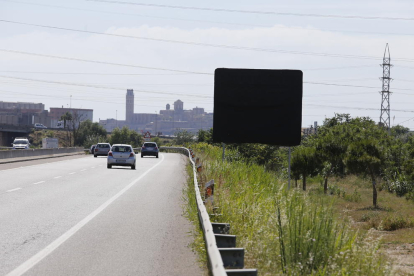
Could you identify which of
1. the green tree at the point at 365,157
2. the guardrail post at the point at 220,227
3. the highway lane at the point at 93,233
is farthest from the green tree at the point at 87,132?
the guardrail post at the point at 220,227

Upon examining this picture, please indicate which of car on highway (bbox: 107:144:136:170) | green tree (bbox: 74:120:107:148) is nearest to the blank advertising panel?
car on highway (bbox: 107:144:136:170)

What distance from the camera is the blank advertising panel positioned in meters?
21.4

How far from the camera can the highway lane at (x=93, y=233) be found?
8609 millimetres

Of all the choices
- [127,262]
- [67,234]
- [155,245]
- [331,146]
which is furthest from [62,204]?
[331,146]

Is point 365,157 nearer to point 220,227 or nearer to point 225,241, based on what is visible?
point 220,227

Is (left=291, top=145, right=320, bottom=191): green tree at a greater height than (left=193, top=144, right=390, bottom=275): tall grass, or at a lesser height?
lesser

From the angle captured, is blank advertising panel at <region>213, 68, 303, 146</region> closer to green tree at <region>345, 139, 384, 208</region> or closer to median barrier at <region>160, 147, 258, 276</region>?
median barrier at <region>160, 147, 258, 276</region>

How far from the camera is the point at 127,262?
8.96 metres

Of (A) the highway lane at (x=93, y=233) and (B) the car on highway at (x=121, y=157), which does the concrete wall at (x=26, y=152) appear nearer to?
(B) the car on highway at (x=121, y=157)

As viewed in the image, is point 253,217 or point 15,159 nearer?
point 253,217

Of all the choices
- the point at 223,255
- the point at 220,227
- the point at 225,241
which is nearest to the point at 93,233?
the point at 220,227

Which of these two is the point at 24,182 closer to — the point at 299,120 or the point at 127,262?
the point at 299,120

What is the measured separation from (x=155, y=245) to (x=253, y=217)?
165 cm

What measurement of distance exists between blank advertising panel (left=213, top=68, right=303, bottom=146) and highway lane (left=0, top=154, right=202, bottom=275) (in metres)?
3.09
